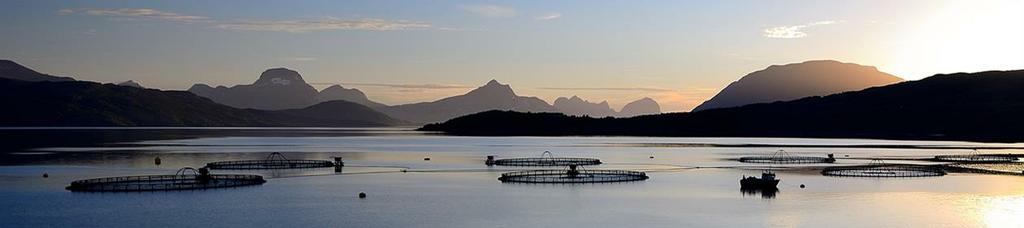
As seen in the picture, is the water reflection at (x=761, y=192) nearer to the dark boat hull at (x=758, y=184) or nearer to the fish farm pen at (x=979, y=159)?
the dark boat hull at (x=758, y=184)

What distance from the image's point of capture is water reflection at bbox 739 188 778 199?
276 feet

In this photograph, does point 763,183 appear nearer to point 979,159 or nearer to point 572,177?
point 572,177

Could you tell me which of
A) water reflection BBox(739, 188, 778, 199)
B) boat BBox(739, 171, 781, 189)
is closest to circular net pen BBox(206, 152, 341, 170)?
boat BBox(739, 171, 781, 189)

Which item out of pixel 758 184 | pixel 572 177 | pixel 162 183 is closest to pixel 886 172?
pixel 758 184

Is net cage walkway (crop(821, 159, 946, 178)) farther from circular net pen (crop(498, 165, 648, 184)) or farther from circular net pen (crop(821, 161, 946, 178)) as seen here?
circular net pen (crop(498, 165, 648, 184))

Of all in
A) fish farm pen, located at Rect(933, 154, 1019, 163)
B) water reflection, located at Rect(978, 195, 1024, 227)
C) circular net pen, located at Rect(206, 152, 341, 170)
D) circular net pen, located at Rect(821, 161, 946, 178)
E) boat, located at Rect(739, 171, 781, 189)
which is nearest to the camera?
water reflection, located at Rect(978, 195, 1024, 227)

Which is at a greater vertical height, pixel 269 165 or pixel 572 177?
pixel 269 165

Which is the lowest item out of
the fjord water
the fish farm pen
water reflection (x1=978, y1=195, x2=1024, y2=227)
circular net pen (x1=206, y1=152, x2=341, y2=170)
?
water reflection (x1=978, y1=195, x2=1024, y2=227)

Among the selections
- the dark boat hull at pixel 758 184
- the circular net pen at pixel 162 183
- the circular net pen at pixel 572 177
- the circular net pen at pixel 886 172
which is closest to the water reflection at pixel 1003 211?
the dark boat hull at pixel 758 184

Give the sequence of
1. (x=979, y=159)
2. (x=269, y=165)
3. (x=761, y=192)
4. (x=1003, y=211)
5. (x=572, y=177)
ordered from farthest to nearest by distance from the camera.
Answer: (x=979, y=159) < (x=269, y=165) < (x=572, y=177) < (x=761, y=192) < (x=1003, y=211)

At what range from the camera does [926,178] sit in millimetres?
103938

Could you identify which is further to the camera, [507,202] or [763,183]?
[763,183]

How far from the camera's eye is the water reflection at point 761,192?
276 ft

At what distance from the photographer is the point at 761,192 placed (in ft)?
284
